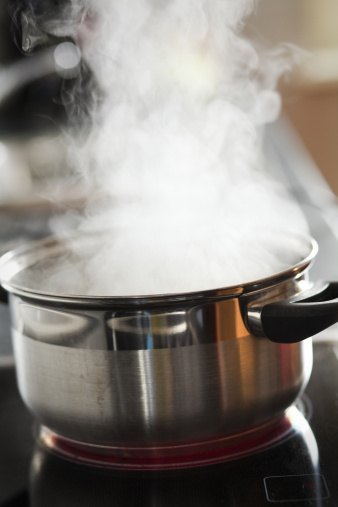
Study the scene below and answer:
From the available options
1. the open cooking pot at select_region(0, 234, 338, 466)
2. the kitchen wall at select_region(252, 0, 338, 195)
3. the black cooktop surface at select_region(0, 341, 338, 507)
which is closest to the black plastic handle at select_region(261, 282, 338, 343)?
the open cooking pot at select_region(0, 234, 338, 466)

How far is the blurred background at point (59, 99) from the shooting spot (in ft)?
8.18

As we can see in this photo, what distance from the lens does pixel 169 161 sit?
117cm

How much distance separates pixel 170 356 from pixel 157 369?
2cm

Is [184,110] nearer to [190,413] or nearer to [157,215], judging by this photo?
[157,215]

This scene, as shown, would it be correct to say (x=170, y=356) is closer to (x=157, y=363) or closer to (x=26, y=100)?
(x=157, y=363)

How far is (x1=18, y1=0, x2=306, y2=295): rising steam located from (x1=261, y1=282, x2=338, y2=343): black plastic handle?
147mm

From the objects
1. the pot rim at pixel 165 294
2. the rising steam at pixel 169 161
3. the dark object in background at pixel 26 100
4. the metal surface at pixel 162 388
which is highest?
the dark object in background at pixel 26 100

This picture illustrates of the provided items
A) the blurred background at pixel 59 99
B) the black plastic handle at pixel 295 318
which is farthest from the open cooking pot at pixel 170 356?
the blurred background at pixel 59 99

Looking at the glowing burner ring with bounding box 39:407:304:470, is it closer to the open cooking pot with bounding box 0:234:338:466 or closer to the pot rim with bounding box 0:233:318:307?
the open cooking pot with bounding box 0:234:338:466

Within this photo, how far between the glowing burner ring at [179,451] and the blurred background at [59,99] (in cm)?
102

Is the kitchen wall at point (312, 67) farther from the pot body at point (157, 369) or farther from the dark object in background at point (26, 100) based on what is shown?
the pot body at point (157, 369)

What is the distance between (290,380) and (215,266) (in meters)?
0.19

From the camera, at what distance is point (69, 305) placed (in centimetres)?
56

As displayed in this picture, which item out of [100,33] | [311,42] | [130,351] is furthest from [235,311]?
[311,42]
